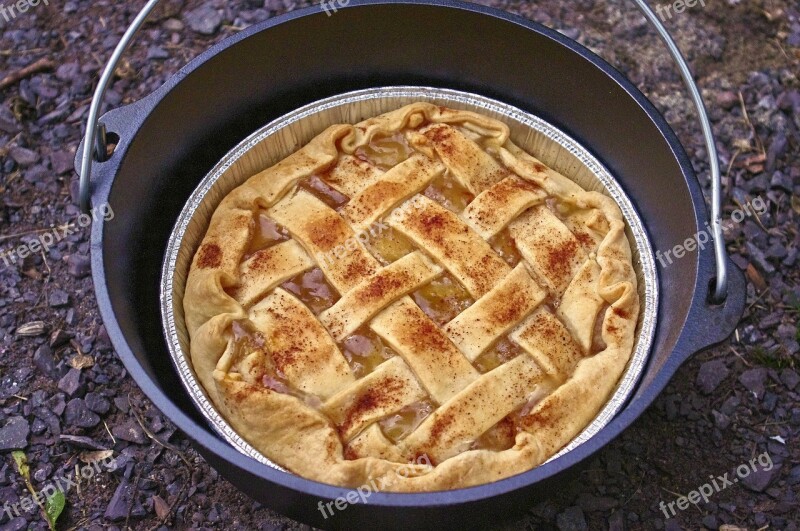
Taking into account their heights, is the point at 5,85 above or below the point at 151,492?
above

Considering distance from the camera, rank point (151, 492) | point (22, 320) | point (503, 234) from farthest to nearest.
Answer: point (22, 320)
point (151, 492)
point (503, 234)

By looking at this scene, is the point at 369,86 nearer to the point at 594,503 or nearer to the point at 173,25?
the point at 173,25

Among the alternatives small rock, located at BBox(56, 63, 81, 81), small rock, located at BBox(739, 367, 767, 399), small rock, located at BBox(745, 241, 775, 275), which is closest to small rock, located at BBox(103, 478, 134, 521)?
small rock, located at BBox(56, 63, 81, 81)

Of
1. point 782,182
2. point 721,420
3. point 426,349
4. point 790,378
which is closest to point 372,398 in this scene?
point 426,349

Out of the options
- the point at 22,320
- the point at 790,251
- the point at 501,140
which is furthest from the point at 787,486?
the point at 22,320

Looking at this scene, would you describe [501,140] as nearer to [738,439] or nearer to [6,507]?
[738,439]

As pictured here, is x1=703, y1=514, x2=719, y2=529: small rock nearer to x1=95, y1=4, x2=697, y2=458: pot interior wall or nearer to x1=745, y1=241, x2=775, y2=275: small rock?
x1=95, y1=4, x2=697, y2=458: pot interior wall
